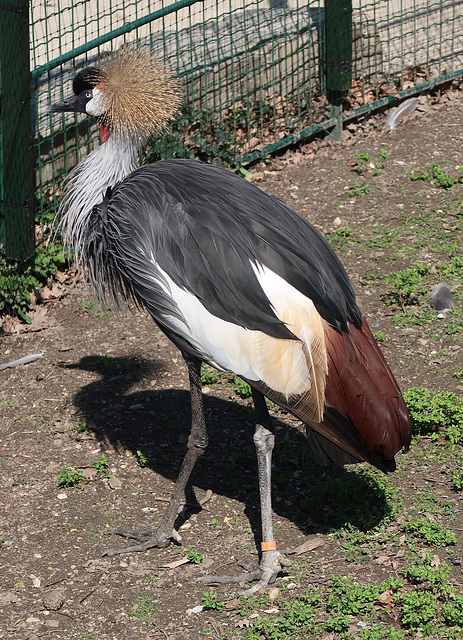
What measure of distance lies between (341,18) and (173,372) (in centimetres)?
349

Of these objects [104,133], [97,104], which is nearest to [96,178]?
[104,133]

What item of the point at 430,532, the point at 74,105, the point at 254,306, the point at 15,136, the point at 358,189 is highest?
the point at 74,105

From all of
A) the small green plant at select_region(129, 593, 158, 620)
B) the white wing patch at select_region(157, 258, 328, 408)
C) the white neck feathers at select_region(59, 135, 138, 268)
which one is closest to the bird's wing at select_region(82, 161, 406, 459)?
the white wing patch at select_region(157, 258, 328, 408)

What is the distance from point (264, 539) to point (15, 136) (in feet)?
10.00

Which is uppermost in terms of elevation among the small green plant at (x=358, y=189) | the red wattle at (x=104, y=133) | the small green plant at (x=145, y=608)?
the red wattle at (x=104, y=133)

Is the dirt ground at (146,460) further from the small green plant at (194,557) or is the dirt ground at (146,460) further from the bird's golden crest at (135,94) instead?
the bird's golden crest at (135,94)

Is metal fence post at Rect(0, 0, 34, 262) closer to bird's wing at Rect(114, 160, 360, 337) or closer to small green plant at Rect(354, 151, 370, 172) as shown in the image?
bird's wing at Rect(114, 160, 360, 337)

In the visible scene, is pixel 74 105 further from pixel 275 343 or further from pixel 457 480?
A: pixel 457 480

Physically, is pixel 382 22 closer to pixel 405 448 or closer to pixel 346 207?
pixel 346 207

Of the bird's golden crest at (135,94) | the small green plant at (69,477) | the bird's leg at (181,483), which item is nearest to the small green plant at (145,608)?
the bird's leg at (181,483)

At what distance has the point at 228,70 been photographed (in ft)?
21.2

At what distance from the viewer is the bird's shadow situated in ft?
12.7

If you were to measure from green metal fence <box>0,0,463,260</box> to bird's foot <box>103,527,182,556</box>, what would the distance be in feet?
7.57

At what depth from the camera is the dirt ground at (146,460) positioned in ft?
11.1
